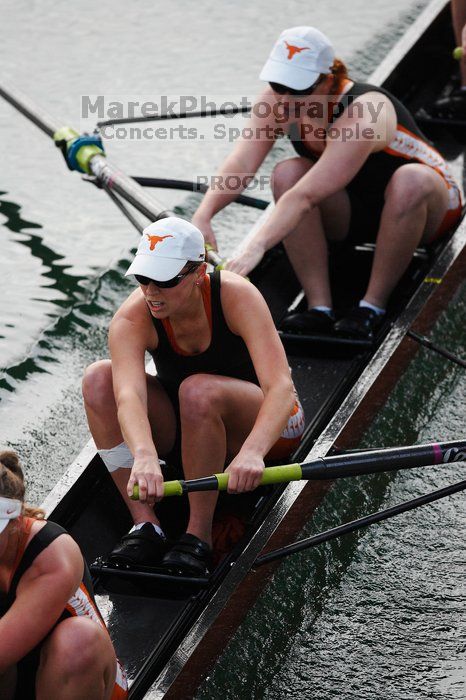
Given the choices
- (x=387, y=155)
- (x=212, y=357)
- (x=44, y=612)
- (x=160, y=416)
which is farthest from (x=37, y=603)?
(x=387, y=155)

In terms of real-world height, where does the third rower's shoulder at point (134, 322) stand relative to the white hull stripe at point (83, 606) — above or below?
above

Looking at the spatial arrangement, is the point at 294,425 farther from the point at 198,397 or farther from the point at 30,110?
the point at 30,110

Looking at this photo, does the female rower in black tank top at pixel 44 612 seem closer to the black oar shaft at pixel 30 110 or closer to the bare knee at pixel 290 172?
the bare knee at pixel 290 172

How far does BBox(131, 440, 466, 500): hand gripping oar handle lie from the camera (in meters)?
2.83

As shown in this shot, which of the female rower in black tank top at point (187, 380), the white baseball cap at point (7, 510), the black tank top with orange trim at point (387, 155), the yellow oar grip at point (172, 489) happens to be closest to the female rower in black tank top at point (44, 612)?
the white baseball cap at point (7, 510)

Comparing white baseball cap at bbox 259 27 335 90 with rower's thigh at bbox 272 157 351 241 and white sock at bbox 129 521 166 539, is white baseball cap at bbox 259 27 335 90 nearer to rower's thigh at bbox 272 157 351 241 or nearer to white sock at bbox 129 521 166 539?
rower's thigh at bbox 272 157 351 241

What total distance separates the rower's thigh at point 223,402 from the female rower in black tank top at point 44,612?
0.63 m

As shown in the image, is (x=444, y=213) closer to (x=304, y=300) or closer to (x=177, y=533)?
(x=304, y=300)

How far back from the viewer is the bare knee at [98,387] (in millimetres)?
3131

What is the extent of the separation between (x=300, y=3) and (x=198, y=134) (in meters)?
1.87

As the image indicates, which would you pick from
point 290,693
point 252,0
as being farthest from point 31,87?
point 290,693

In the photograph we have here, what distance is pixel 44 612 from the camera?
2453mm

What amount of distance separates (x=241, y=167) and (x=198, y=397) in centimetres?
146

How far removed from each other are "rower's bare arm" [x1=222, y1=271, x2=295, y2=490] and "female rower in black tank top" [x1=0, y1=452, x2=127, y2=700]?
660 mm
